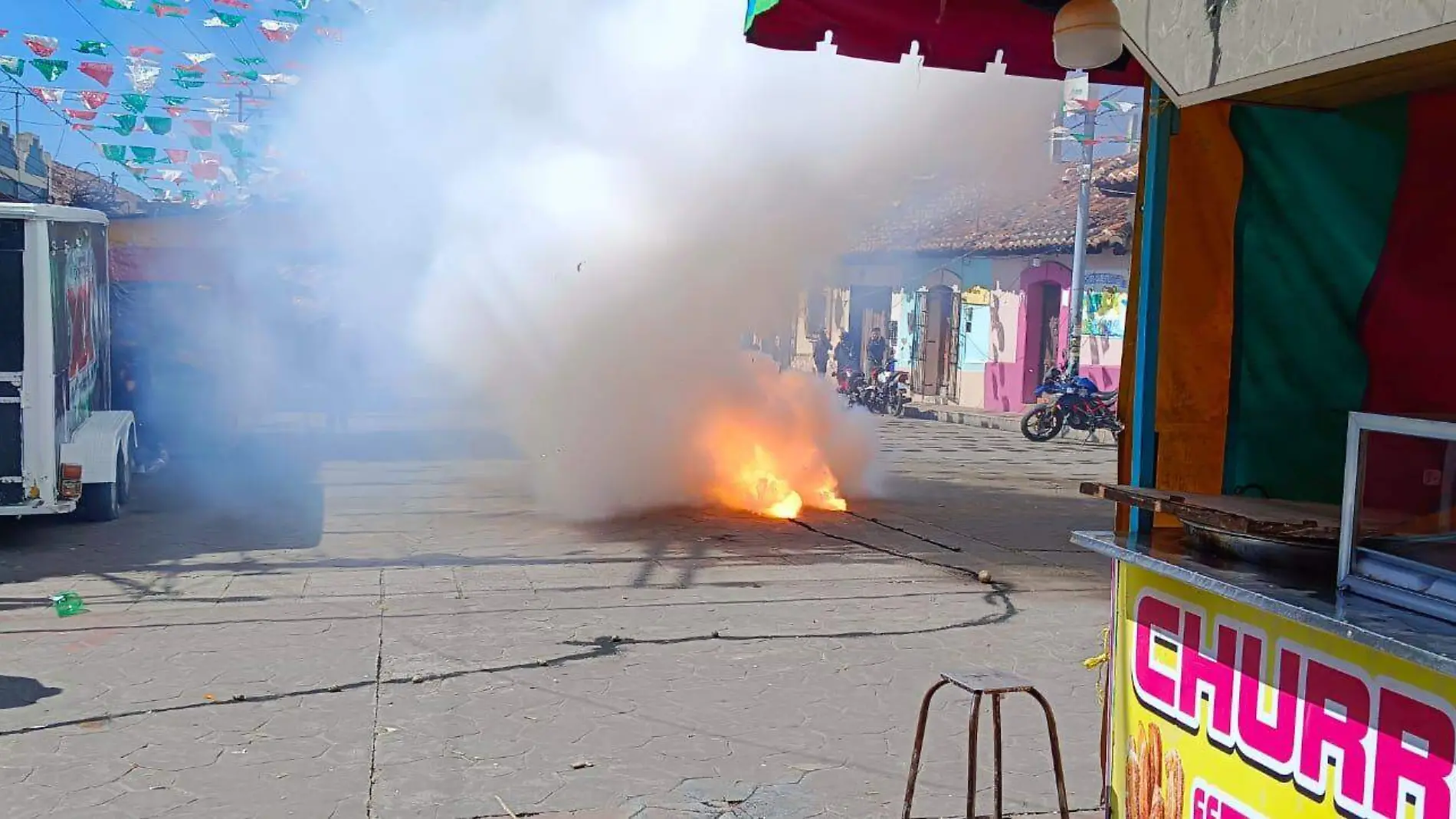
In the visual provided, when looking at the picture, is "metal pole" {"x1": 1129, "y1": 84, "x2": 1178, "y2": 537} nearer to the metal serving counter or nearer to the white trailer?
the metal serving counter

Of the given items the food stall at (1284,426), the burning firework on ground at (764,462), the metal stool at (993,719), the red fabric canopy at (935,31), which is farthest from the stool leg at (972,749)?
the burning firework on ground at (764,462)

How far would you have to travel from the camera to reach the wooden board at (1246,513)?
114 inches

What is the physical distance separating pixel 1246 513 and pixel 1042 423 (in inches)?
678

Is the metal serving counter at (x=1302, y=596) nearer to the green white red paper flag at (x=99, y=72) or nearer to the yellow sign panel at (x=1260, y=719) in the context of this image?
the yellow sign panel at (x=1260, y=719)

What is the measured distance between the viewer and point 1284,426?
3.72 m

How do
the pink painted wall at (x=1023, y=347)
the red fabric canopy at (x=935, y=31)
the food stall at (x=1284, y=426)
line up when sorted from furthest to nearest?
1. the pink painted wall at (x=1023, y=347)
2. the red fabric canopy at (x=935, y=31)
3. the food stall at (x=1284, y=426)

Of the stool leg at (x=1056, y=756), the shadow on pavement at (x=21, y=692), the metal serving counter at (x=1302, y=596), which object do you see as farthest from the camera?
the shadow on pavement at (x=21, y=692)

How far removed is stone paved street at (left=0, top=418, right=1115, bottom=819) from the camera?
4605mm

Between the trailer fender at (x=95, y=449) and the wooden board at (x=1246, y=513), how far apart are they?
8.31 m

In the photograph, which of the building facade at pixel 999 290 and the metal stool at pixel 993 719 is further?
the building facade at pixel 999 290

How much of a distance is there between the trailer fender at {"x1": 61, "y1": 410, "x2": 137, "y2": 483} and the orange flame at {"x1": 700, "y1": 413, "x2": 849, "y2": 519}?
5019 mm

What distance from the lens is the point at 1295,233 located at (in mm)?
3664

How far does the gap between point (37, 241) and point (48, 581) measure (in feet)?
8.38

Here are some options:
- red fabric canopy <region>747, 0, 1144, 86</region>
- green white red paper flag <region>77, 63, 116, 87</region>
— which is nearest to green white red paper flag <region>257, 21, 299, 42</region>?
green white red paper flag <region>77, 63, 116, 87</region>
